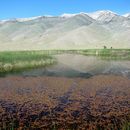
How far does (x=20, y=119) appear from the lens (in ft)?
47.2

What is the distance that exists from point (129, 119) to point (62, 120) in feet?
10.8

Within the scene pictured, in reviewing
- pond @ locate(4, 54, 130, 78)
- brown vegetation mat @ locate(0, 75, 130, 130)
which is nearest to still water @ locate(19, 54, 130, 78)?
pond @ locate(4, 54, 130, 78)

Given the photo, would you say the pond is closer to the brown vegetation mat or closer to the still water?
the still water

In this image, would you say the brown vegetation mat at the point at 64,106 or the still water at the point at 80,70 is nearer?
the brown vegetation mat at the point at 64,106

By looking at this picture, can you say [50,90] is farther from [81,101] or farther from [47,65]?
[47,65]

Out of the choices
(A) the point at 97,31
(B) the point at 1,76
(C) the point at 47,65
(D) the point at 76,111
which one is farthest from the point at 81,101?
(A) the point at 97,31

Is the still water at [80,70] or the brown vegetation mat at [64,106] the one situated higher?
the still water at [80,70]

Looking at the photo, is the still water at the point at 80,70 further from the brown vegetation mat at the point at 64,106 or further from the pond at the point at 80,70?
the brown vegetation mat at the point at 64,106

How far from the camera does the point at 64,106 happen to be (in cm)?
1695

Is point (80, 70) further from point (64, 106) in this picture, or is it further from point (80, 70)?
point (64, 106)

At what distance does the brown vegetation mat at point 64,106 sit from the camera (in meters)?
13.7

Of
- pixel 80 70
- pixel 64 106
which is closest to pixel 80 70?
pixel 80 70

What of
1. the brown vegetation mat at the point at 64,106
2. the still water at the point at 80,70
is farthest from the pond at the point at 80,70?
the brown vegetation mat at the point at 64,106

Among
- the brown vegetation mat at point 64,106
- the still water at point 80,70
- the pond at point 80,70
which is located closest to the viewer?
the brown vegetation mat at point 64,106
